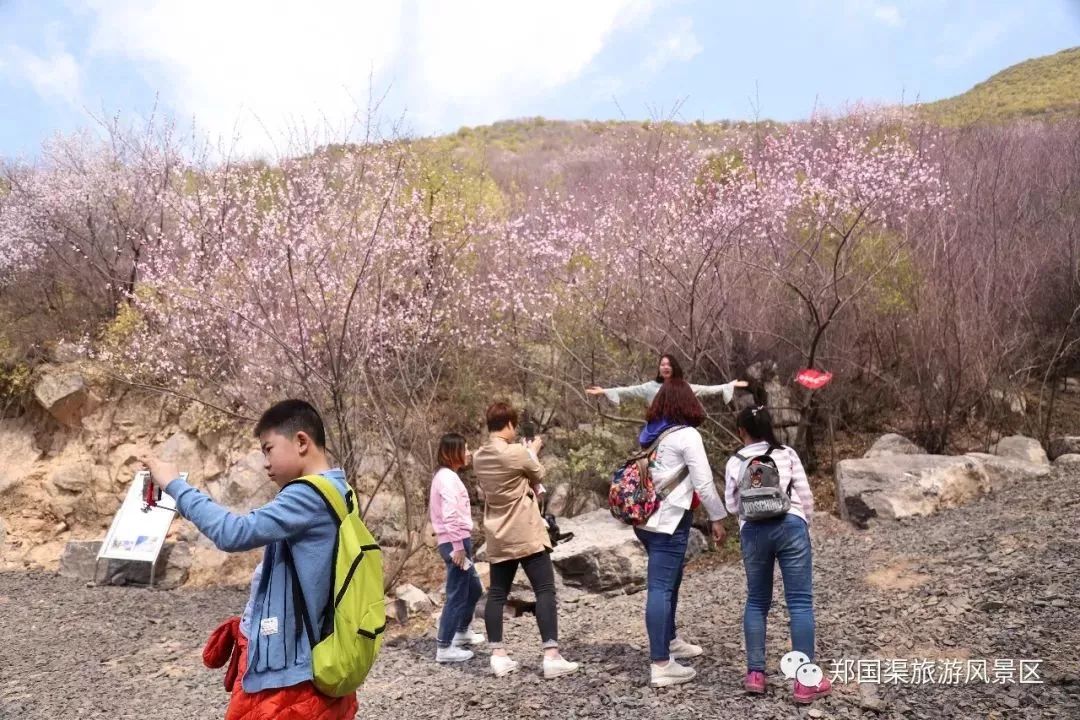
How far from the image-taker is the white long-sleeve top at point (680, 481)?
4086 mm

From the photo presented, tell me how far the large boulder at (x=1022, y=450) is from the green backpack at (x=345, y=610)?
8423 mm

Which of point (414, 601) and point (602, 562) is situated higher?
point (602, 562)

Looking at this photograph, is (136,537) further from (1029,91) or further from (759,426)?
(1029,91)

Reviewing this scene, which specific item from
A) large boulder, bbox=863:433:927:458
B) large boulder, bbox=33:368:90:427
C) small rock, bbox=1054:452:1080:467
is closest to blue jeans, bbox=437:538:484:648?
large boulder, bbox=863:433:927:458

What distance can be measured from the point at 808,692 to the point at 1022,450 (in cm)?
651

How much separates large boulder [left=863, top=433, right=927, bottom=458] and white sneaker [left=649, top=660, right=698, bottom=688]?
17.8 ft

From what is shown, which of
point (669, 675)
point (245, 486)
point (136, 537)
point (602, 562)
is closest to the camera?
point (669, 675)

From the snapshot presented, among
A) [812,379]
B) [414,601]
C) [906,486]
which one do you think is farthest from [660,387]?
[906,486]

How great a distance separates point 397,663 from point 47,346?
409 inches

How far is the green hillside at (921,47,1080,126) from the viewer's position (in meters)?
23.4

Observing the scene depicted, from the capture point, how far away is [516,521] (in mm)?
4746

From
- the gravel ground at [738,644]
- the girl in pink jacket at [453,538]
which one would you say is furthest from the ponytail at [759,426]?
the girl in pink jacket at [453,538]

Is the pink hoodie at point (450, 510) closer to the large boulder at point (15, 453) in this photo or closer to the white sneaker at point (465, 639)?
the white sneaker at point (465, 639)

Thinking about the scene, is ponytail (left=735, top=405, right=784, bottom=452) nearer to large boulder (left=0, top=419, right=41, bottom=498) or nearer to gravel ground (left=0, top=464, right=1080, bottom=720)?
gravel ground (left=0, top=464, right=1080, bottom=720)
